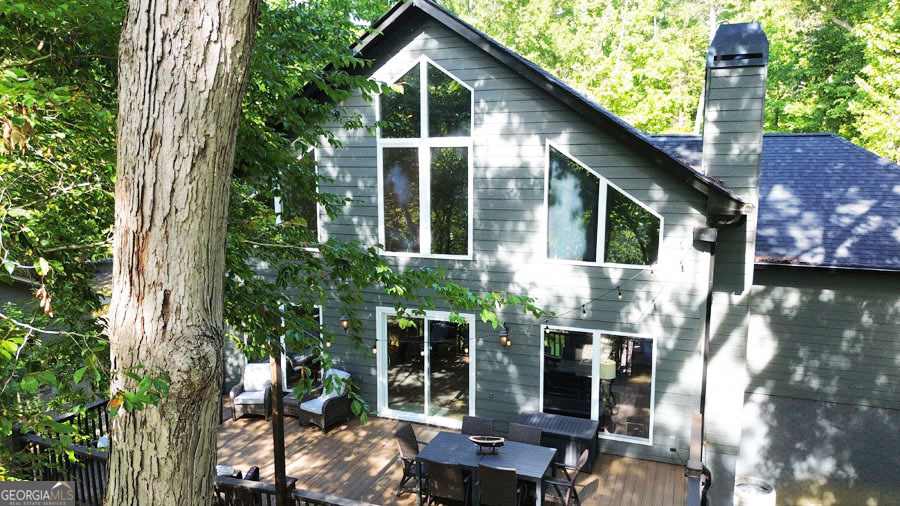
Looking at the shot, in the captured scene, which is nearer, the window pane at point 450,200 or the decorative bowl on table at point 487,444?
the decorative bowl on table at point 487,444

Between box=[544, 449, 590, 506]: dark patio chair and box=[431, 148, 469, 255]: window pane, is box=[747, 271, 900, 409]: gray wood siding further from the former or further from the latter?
box=[431, 148, 469, 255]: window pane

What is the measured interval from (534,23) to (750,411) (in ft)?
59.6

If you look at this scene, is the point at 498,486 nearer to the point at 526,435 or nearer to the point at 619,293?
the point at 526,435

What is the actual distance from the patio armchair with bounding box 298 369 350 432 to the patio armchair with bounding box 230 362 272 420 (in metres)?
0.60

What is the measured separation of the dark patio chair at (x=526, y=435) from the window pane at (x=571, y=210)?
237 centimetres

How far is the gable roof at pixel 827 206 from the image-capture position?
790cm

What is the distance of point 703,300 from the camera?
700 centimetres

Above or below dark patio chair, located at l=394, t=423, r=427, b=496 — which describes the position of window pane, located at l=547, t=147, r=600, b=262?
above

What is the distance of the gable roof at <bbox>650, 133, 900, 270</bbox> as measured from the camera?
7.90m

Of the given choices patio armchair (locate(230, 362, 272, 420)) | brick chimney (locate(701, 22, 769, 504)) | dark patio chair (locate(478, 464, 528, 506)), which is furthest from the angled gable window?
patio armchair (locate(230, 362, 272, 420))

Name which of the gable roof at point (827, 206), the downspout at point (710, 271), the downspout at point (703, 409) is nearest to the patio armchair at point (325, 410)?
the downspout at point (703, 409)

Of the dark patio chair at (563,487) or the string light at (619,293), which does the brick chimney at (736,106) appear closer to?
the string light at (619,293)

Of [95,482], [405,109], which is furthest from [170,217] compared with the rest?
[405,109]

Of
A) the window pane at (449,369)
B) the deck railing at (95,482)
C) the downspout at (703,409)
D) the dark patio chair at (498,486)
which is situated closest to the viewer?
the deck railing at (95,482)
